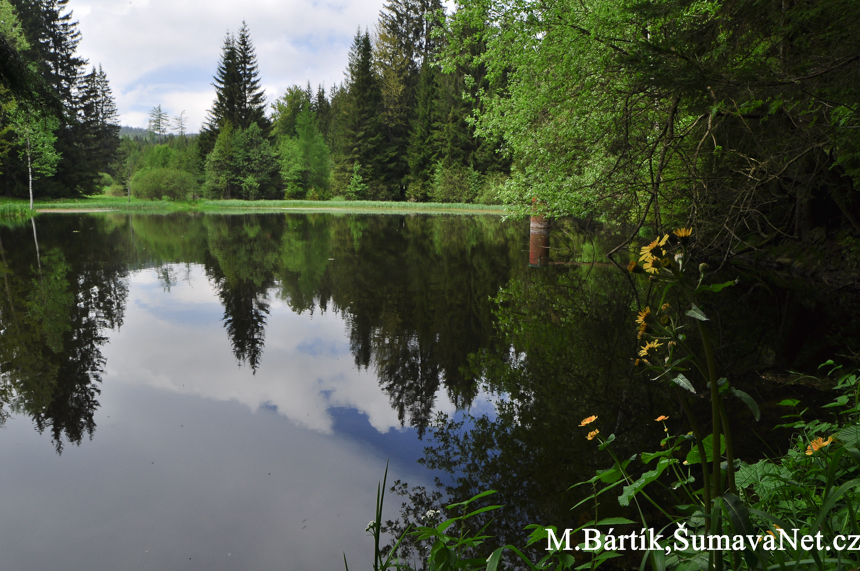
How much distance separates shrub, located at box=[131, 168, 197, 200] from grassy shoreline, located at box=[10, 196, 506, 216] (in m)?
1.12

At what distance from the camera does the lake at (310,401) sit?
2.49 m

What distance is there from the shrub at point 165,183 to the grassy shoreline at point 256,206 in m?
1.12

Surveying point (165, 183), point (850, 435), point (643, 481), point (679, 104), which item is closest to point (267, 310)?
point (679, 104)

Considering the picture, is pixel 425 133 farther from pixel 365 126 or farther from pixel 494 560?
pixel 494 560

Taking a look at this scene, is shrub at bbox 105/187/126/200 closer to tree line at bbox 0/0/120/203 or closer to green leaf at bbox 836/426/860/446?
tree line at bbox 0/0/120/203

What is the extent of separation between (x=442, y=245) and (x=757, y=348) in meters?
10.3

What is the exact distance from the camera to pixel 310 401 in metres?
4.10

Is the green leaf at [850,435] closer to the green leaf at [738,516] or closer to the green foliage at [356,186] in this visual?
the green leaf at [738,516]

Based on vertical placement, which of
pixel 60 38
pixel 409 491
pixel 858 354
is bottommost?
pixel 409 491

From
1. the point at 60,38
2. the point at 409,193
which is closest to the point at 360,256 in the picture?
the point at 409,193

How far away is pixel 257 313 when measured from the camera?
6.97 metres

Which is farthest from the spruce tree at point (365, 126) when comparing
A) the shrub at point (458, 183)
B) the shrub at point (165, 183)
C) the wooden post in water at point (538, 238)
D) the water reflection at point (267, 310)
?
the wooden post in water at point (538, 238)

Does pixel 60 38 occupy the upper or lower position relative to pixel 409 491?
upper

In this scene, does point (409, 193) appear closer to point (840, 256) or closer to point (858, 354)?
point (840, 256)
